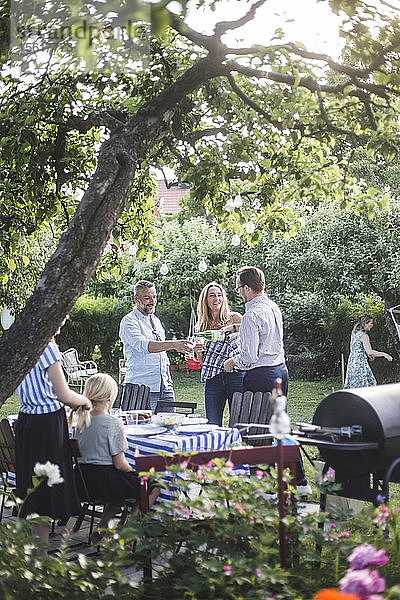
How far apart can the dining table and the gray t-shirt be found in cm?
17

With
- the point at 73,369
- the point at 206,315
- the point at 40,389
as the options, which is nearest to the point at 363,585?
the point at 40,389

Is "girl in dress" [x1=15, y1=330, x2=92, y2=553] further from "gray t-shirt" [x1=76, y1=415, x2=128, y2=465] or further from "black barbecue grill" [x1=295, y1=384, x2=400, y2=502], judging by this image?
"black barbecue grill" [x1=295, y1=384, x2=400, y2=502]

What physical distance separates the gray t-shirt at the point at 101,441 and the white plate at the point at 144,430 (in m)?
0.35

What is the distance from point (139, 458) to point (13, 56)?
2.48m

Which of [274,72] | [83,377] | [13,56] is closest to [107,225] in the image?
[274,72]

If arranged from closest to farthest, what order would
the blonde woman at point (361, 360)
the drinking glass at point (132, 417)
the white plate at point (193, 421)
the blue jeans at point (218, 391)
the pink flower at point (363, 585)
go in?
the pink flower at point (363, 585) < the white plate at point (193, 421) < the drinking glass at point (132, 417) < the blue jeans at point (218, 391) < the blonde woman at point (361, 360)

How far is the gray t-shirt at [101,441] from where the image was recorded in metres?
4.56

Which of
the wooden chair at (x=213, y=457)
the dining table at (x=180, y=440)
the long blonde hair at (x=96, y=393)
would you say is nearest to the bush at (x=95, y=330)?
the dining table at (x=180, y=440)

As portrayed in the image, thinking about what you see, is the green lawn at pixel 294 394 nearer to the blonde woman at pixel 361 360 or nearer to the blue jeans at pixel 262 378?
the blonde woman at pixel 361 360

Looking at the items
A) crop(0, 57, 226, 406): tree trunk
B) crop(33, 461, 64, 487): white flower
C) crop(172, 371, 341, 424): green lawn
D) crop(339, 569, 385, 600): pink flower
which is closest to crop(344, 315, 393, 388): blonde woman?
crop(172, 371, 341, 424): green lawn

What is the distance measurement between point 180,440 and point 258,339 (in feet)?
4.26

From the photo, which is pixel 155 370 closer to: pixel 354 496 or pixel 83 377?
pixel 354 496

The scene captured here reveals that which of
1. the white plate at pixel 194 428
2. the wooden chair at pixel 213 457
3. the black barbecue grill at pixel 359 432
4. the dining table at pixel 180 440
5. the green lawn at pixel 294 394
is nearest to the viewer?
the wooden chair at pixel 213 457

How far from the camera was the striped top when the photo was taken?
4245 millimetres
